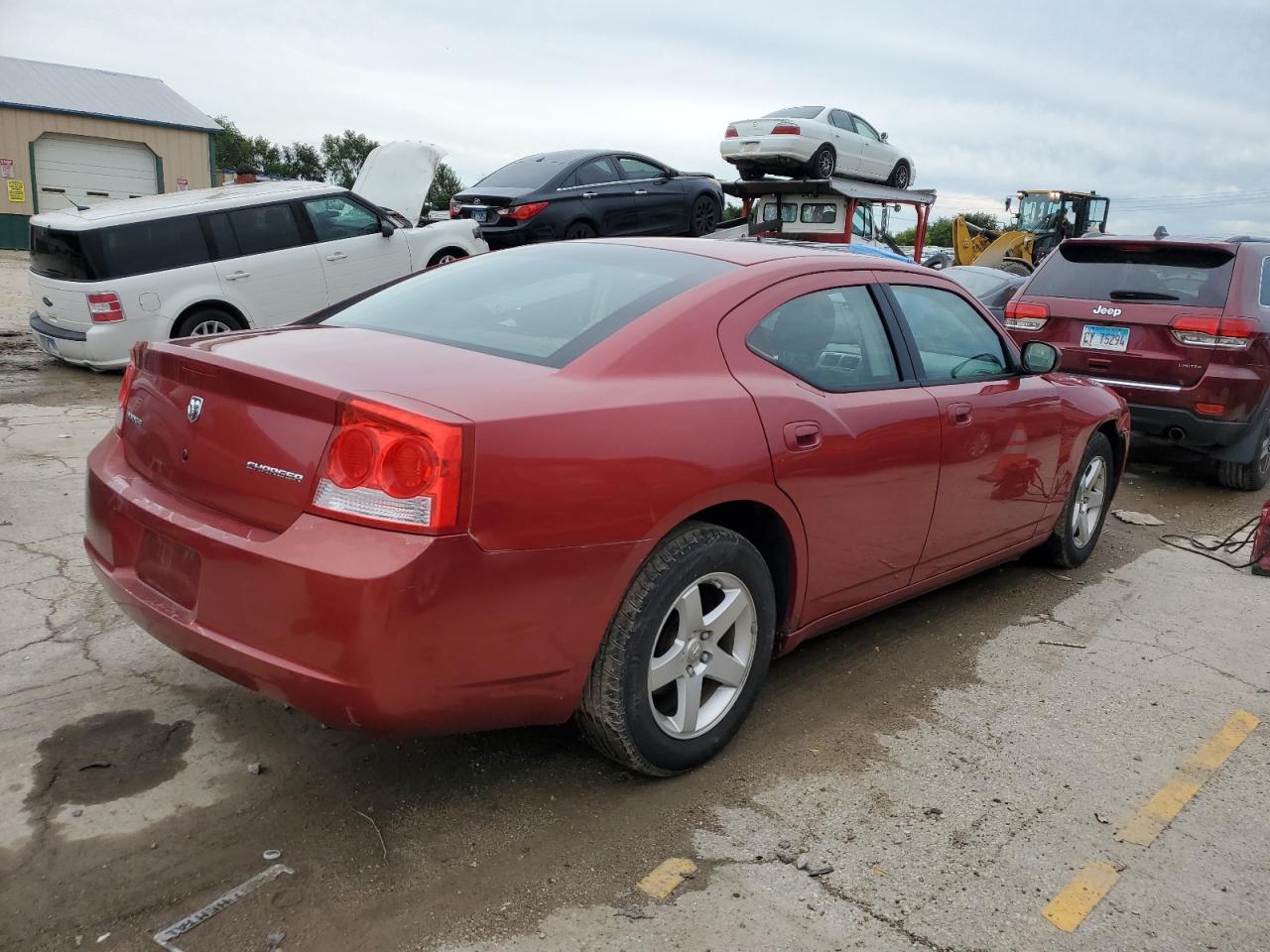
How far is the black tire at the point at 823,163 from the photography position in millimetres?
15508

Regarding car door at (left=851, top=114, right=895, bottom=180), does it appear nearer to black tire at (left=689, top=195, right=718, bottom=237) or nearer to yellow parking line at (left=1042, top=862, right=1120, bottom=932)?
black tire at (left=689, top=195, right=718, bottom=237)

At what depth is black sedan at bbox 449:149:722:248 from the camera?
11.9 m

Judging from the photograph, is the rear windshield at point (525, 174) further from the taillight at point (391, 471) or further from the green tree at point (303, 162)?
the green tree at point (303, 162)

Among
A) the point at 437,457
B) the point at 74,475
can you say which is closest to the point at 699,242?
the point at 437,457

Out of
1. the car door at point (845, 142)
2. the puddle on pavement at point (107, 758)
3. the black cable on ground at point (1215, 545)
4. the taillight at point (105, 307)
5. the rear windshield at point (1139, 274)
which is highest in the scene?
the car door at point (845, 142)

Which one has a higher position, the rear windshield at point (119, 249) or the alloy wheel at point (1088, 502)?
the rear windshield at point (119, 249)

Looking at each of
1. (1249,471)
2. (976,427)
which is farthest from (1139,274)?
(976,427)

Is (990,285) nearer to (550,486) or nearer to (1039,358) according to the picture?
(1039,358)

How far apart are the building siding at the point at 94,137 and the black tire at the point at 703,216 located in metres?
21.4

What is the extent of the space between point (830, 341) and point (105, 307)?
733 cm

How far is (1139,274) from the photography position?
7.21m

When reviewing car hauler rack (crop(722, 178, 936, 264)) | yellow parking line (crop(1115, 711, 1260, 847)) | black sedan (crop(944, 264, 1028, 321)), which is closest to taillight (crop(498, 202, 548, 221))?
car hauler rack (crop(722, 178, 936, 264))

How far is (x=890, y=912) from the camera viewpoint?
2523 millimetres

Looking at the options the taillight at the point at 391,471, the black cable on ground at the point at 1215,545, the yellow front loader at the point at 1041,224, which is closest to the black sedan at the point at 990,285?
the black cable on ground at the point at 1215,545
